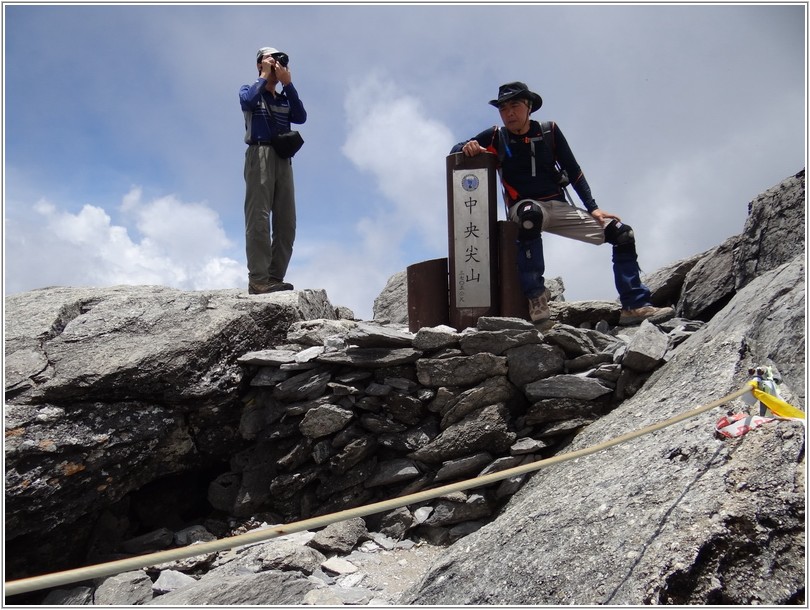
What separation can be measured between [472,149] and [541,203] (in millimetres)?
1090

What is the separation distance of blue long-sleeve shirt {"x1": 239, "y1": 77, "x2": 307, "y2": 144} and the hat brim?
124 inches

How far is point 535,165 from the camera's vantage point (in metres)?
7.23

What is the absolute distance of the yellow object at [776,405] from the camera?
3.49 meters

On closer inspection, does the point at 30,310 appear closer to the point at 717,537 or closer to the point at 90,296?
the point at 90,296

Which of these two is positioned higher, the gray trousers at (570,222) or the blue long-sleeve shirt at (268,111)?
the blue long-sleeve shirt at (268,111)

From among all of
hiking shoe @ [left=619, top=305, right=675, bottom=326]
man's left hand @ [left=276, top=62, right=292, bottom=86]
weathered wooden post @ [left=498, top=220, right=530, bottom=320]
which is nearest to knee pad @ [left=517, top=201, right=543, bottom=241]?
weathered wooden post @ [left=498, top=220, right=530, bottom=320]

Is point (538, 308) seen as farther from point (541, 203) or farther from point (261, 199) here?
point (261, 199)

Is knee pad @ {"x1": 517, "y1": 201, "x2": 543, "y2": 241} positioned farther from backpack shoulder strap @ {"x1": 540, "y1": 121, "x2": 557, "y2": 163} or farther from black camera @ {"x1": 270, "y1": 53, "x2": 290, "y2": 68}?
black camera @ {"x1": 270, "y1": 53, "x2": 290, "y2": 68}

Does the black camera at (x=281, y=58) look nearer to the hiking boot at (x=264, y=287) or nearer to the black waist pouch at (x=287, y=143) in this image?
the black waist pouch at (x=287, y=143)

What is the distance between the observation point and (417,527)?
584cm

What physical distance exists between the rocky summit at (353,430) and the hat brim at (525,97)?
2665 mm

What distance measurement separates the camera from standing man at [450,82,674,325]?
23.1ft

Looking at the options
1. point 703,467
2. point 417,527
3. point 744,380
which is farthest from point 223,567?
point 744,380

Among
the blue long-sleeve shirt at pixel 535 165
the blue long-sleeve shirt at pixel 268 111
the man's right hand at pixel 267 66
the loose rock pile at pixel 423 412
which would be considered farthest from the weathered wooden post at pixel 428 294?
the man's right hand at pixel 267 66
